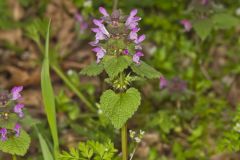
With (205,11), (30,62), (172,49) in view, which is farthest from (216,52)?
(30,62)

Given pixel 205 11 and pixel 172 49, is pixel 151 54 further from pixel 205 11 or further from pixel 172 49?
pixel 205 11

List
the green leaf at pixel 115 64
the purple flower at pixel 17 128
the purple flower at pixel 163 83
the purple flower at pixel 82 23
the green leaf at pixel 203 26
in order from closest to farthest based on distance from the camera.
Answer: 1. the green leaf at pixel 115 64
2. the purple flower at pixel 17 128
3. the green leaf at pixel 203 26
4. the purple flower at pixel 163 83
5. the purple flower at pixel 82 23

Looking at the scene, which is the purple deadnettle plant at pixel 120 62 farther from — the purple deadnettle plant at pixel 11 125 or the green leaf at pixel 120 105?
the purple deadnettle plant at pixel 11 125

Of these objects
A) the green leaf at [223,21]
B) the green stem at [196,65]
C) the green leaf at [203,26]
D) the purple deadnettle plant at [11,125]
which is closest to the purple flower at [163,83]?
the green stem at [196,65]

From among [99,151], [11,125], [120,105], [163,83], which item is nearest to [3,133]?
[11,125]

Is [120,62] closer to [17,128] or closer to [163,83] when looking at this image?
[17,128]

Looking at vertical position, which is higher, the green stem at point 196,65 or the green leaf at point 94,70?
the green stem at point 196,65

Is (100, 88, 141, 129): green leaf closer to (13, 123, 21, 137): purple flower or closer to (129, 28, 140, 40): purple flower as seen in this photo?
(129, 28, 140, 40): purple flower

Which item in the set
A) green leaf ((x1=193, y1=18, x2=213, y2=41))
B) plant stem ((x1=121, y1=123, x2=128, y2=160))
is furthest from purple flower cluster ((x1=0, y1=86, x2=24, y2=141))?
green leaf ((x1=193, y1=18, x2=213, y2=41))
